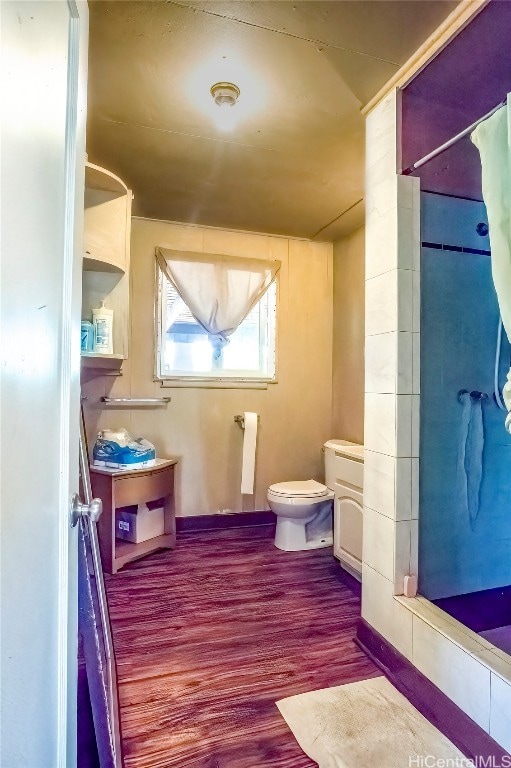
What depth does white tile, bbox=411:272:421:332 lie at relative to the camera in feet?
5.31

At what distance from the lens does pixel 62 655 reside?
0.77 meters

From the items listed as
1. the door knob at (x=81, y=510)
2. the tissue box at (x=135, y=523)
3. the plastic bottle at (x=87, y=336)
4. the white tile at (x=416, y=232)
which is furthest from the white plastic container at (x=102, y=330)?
the white tile at (x=416, y=232)

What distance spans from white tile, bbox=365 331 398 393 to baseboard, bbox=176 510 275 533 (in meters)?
1.82

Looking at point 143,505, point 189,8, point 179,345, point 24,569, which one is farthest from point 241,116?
point 143,505

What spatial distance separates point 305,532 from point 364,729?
1.52 meters

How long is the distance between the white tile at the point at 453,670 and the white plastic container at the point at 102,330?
1.98m

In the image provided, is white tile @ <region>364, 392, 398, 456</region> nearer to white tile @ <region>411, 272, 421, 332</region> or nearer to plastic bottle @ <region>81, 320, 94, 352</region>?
white tile @ <region>411, 272, 421, 332</region>

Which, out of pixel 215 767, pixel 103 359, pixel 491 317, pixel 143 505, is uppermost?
pixel 491 317

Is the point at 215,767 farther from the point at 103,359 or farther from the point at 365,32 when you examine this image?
the point at 365,32

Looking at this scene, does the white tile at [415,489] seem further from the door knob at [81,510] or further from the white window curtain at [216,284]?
the white window curtain at [216,284]

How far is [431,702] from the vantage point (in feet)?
4.44

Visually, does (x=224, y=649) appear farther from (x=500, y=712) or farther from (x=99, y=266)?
(x=99, y=266)

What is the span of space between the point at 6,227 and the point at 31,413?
0.86ft

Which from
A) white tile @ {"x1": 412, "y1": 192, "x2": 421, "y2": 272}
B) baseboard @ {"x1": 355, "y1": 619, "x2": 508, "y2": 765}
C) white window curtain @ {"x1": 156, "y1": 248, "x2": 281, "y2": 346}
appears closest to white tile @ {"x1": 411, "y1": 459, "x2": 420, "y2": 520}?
baseboard @ {"x1": 355, "y1": 619, "x2": 508, "y2": 765}
